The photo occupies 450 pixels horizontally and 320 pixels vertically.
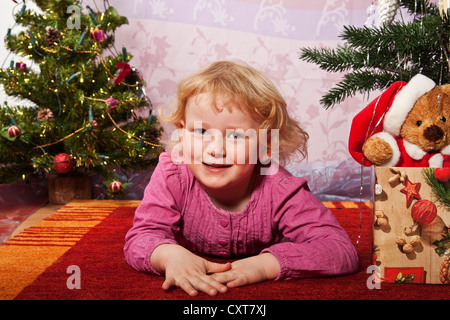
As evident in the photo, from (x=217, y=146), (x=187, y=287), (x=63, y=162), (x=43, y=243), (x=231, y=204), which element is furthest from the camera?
(x=63, y=162)

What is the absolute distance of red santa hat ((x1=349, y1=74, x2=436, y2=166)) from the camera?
2.72ft

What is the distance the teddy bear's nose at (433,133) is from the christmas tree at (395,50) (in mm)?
86

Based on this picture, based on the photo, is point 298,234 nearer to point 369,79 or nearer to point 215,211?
point 215,211

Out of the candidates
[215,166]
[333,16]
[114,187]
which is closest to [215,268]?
[215,166]

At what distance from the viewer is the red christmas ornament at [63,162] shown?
1620 millimetres

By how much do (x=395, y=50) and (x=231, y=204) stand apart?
0.46 metres

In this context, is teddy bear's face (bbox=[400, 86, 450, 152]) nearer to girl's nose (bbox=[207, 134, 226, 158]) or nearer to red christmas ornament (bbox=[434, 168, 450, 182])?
red christmas ornament (bbox=[434, 168, 450, 182])

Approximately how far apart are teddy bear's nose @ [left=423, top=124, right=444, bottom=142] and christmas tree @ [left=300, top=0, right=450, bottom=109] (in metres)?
0.09

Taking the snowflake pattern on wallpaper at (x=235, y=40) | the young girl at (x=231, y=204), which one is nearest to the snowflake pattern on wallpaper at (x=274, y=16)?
the snowflake pattern on wallpaper at (x=235, y=40)

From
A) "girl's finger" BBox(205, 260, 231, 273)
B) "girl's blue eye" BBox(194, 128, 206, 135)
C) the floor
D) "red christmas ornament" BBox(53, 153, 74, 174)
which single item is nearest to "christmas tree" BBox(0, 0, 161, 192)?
"red christmas ornament" BBox(53, 153, 74, 174)

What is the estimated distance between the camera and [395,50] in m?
0.91

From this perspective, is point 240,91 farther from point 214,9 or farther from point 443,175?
point 214,9

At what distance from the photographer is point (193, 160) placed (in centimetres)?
88

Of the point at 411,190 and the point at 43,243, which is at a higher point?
the point at 411,190
